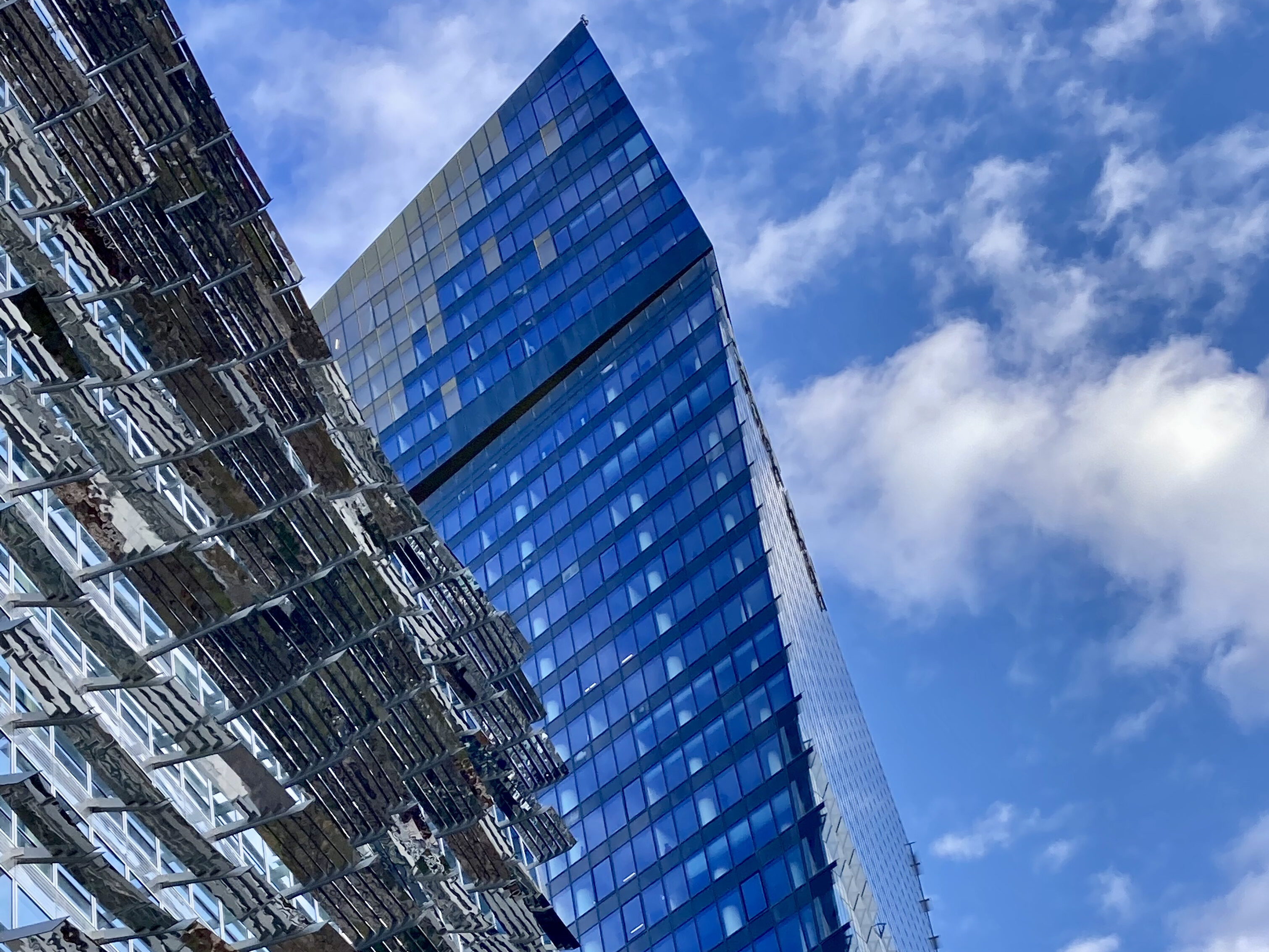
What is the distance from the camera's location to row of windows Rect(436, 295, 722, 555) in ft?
270

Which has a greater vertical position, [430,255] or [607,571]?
[430,255]

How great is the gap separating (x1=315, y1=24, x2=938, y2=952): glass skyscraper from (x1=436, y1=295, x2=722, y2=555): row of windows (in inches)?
7.2

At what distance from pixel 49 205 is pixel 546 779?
30380mm

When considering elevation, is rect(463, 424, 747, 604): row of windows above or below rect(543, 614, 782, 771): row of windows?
above

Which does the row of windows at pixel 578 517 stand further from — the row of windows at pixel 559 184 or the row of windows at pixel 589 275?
the row of windows at pixel 559 184

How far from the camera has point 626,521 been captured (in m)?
A: 78.1

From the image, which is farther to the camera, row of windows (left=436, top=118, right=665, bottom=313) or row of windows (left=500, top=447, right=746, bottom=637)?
row of windows (left=436, top=118, right=665, bottom=313)

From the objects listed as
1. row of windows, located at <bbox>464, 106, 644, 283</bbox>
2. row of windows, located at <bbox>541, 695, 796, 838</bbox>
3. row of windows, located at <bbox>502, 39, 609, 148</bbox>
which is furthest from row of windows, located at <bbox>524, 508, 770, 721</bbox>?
row of windows, located at <bbox>502, 39, 609, 148</bbox>

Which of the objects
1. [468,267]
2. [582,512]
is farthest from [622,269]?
[582,512]

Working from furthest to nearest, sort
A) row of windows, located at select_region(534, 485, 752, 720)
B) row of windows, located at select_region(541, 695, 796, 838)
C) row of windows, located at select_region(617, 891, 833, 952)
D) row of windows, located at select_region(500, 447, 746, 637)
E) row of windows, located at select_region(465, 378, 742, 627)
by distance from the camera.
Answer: row of windows, located at select_region(465, 378, 742, 627) < row of windows, located at select_region(500, 447, 746, 637) < row of windows, located at select_region(534, 485, 752, 720) < row of windows, located at select_region(541, 695, 796, 838) < row of windows, located at select_region(617, 891, 833, 952)

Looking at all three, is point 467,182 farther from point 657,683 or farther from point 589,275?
point 657,683

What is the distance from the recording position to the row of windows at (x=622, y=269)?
289 feet

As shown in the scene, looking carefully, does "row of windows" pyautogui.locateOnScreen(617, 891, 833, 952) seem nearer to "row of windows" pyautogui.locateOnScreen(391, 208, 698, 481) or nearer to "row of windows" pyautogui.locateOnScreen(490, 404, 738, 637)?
"row of windows" pyautogui.locateOnScreen(490, 404, 738, 637)

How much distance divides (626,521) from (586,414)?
10221 mm
